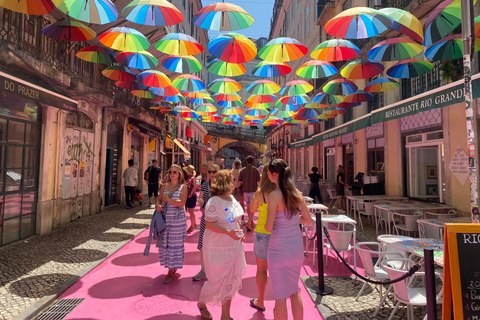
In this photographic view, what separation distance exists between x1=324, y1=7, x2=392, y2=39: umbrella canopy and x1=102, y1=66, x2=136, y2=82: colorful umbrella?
19.8 feet

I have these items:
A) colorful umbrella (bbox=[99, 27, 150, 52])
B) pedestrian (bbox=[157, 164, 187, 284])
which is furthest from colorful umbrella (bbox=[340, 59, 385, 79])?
pedestrian (bbox=[157, 164, 187, 284])

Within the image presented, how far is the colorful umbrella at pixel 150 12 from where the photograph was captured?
5.49 m

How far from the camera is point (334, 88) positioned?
8.80 meters

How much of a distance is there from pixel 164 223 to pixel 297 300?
2.31 meters

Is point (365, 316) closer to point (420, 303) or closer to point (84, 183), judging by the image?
point (420, 303)

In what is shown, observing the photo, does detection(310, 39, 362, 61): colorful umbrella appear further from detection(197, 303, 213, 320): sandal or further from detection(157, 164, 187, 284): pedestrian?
detection(197, 303, 213, 320): sandal

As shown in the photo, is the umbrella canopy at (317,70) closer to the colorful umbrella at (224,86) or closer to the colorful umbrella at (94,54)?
the colorful umbrella at (224,86)

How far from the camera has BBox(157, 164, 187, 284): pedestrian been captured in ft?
13.6

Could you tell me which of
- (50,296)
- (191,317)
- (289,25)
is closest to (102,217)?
(50,296)

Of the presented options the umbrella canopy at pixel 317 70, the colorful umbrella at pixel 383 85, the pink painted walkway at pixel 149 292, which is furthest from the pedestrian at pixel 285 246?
the colorful umbrella at pixel 383 85

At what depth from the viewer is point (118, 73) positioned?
28.0ft

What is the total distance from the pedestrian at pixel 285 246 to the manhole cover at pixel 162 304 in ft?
4.69

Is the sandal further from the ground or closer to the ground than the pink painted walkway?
further from the ground

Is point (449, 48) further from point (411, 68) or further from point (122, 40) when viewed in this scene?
point (122, 40)
